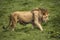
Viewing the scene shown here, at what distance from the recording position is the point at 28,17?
41.8 ft

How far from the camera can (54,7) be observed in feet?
55.1

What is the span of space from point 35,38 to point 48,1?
7.07 meters

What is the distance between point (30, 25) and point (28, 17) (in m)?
1.03

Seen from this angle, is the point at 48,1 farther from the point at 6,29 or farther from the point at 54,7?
the point at 6,29

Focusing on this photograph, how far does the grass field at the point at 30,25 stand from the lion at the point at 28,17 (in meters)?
0.31

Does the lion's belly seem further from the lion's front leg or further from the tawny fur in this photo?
the lion's front leg

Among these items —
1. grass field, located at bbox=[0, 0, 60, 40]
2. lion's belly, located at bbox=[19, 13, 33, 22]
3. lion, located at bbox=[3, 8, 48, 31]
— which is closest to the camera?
grass field, located at bbox=[0, 0, 60, 40]

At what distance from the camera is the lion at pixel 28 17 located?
12469 millimetres

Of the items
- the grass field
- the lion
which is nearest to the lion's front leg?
the lion

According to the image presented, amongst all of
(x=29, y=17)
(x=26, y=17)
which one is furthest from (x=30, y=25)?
(x=26, y=17)

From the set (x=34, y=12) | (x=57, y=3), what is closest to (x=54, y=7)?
(x=57, y=3)

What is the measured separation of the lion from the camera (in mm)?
12469

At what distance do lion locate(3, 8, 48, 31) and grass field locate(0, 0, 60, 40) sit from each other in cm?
31

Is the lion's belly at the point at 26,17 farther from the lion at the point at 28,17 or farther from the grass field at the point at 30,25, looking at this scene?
the grass field at the point at 30,25
